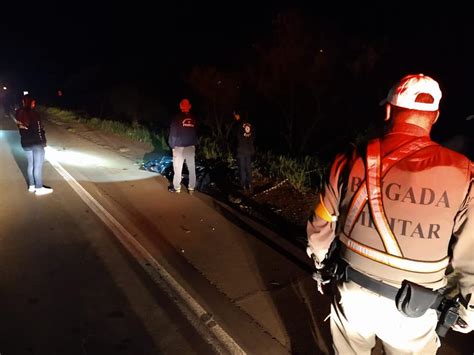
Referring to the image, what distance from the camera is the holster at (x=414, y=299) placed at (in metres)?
1.94

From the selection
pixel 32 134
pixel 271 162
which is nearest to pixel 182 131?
pixel 271 162

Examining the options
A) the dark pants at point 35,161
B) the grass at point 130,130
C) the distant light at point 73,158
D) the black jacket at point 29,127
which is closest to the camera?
the black jacket at point 29,127

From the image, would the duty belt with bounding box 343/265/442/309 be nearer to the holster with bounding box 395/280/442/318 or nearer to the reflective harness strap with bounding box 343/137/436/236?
the holster with bounding box 395/280/442/318

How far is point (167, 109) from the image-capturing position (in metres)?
22.6

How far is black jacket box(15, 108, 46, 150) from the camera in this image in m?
7.17

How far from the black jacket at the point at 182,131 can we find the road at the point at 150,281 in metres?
1.01

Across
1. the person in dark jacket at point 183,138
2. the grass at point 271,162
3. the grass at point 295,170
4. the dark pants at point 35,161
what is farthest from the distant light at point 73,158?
the grass at point 295,170

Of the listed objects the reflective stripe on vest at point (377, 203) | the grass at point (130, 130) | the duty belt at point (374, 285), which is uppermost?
the reflective stripe on vest at point (377, 203)

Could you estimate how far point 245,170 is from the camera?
7691 mm

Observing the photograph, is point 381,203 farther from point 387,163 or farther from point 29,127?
point 29,127

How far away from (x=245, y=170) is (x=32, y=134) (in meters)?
3.89

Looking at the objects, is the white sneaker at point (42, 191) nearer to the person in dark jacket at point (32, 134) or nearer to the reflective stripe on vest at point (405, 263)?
the person in dark jacket at point (32, 134)

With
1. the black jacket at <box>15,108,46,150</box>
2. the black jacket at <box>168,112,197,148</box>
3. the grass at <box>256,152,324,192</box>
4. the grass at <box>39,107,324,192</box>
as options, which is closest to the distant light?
the grass at <box>39,107,324,192</box>

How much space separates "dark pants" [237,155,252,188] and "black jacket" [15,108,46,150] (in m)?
3.64
